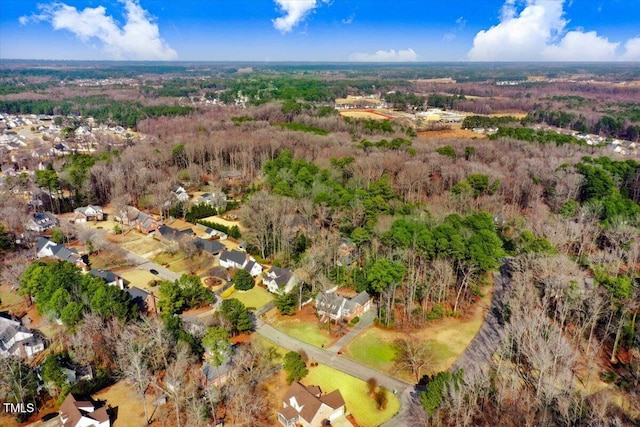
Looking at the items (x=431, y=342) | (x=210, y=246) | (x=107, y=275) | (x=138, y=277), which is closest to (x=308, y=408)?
(x=431, y=342)

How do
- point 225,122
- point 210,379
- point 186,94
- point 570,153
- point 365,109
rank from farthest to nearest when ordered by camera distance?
point 186,94
point 365,109
point 225,122
point 570,153
point 210,379

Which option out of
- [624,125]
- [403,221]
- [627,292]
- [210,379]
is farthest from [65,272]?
[624,125]

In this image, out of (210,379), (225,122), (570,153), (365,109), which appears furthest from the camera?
(365,109)

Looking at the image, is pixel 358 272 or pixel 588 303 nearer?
pixel 588 303

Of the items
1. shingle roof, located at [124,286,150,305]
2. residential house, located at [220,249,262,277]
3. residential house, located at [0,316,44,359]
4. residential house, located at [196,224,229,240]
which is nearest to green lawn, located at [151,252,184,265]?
residential house, located at [220,249,262,277]

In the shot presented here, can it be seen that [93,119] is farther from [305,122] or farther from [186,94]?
[305,122]

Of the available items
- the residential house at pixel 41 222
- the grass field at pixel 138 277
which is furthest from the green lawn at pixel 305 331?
the residential house at pixel 41 222
